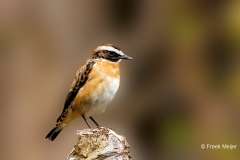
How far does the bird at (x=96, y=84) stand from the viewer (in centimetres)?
445

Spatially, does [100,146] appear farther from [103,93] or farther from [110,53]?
[110,53]

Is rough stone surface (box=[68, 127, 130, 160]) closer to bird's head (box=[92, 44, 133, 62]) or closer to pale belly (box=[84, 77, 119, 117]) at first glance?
pale belly (box=[84, 77, 119, 117])

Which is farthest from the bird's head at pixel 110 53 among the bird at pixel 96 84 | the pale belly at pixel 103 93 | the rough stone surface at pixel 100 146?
the rough stone surface at pixel 100 146

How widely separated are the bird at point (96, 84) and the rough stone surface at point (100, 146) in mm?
909

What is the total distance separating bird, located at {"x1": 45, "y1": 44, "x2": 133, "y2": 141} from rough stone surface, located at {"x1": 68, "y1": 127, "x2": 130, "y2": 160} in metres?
0.91

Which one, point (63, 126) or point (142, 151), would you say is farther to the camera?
point (142, 151)

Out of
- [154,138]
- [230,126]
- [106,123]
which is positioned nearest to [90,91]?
[106,123]

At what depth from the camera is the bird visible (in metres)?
4.45

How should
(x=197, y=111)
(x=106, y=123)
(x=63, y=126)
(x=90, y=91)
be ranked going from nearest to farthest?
1. (x=90, y=91)
2. (x=63, y=126)
3. (x=106, y=123)
4. (x=197, y=111)

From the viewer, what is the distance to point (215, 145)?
5.55 m

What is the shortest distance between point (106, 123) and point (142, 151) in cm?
44

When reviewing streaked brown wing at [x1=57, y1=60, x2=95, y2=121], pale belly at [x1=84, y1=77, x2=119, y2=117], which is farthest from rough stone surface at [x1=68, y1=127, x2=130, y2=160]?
streaked brown wing at [x1=57, y1=60, x2=95, y2=121]

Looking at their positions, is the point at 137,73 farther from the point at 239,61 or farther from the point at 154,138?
the point at 239,61

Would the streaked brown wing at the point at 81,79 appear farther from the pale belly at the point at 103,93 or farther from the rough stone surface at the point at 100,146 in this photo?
the rough stone surface at the point at 100,146
